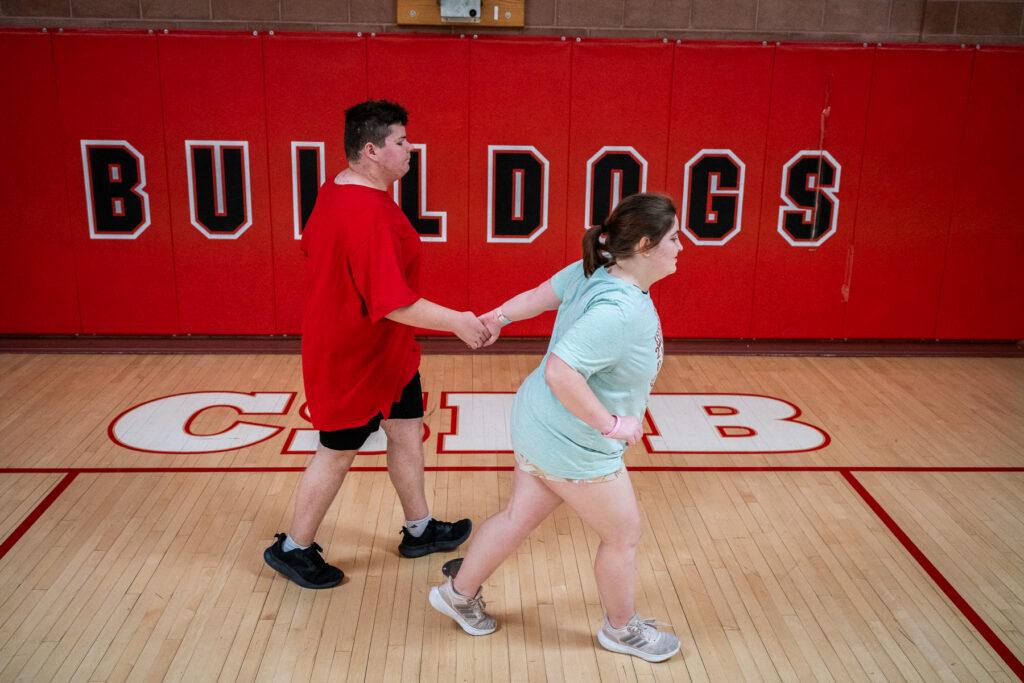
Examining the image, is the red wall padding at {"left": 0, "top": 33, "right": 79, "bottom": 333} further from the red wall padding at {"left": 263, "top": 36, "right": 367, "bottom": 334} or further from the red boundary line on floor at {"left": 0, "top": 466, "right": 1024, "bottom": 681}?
the red boundary line on floor at {"left": 0, "top": 466, "right": 1024, "bottom": 681}

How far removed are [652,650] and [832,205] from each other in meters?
3.69

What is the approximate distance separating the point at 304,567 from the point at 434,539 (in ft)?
1.58

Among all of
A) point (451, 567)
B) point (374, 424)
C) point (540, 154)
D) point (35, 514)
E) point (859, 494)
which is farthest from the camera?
point (540, 154)

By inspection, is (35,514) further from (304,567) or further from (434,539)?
(434,539)

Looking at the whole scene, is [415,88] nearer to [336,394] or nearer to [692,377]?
[692,377]

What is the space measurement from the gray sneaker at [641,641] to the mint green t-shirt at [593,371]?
60 centimetres

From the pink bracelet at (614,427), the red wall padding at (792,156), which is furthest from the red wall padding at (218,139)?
the pink bracelet at (614,427)

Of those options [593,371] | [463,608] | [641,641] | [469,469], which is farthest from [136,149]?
[641,641]

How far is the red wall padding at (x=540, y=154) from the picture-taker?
16.9 feet

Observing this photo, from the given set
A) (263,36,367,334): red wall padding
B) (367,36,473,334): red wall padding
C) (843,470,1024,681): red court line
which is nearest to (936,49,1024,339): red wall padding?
(843,470,1024,681): red court line

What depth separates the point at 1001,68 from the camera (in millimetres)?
5262

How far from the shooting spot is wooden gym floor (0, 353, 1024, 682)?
264 cm

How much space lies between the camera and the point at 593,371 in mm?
2146

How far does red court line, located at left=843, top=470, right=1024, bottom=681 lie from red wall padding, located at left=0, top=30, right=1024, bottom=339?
2100 millimetres
